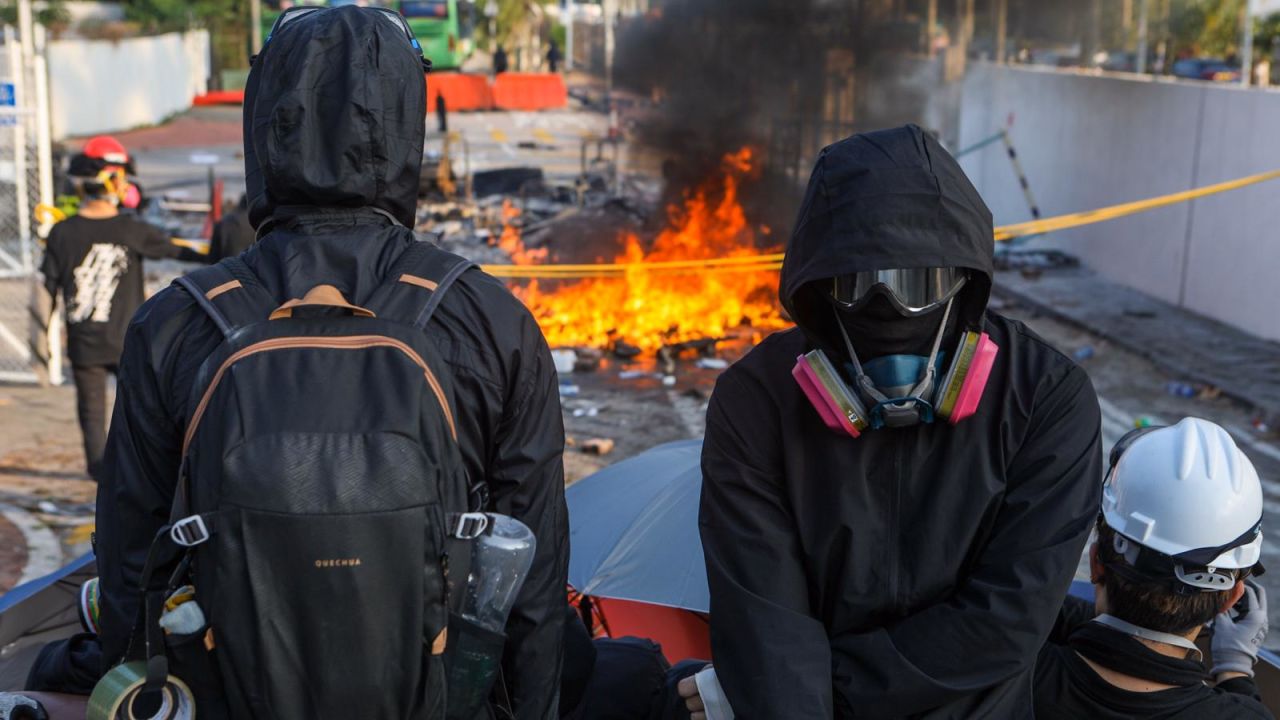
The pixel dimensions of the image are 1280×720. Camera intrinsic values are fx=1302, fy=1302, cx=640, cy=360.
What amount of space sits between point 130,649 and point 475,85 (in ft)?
106

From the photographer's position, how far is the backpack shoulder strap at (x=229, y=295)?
223cm

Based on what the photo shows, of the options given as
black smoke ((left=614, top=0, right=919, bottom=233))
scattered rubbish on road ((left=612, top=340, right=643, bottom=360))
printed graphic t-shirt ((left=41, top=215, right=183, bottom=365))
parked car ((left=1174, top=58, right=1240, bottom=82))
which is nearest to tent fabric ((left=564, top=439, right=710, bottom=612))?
printed graphic t-shirt ((left=41, top=215, right=183, bottom=365))

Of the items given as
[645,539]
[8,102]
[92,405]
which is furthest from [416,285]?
[8,102]

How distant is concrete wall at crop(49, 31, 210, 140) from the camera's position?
2994 centimetres

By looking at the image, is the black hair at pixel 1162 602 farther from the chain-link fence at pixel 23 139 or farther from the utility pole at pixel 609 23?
the utility pole at pixel 609 23

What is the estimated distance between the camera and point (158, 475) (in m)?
2.26

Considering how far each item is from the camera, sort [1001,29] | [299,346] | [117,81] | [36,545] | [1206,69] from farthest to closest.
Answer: [117,81], [1206,69], [1001,29], [36,545], [299,346]

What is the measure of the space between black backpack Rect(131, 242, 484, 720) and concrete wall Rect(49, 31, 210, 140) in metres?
29.3

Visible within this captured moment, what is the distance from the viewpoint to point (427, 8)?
110 feet

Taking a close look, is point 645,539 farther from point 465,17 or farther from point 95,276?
point 465,17

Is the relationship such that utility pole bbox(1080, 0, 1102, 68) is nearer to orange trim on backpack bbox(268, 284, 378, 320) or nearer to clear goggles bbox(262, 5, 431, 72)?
clear goggles bbox(262, 5, 431, 72)

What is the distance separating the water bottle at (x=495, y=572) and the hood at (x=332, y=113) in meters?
0.65

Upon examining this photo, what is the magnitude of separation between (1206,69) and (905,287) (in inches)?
1007

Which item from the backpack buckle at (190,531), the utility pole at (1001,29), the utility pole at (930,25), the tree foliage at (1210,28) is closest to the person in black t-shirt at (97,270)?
the backpack buckle at (190,531)
